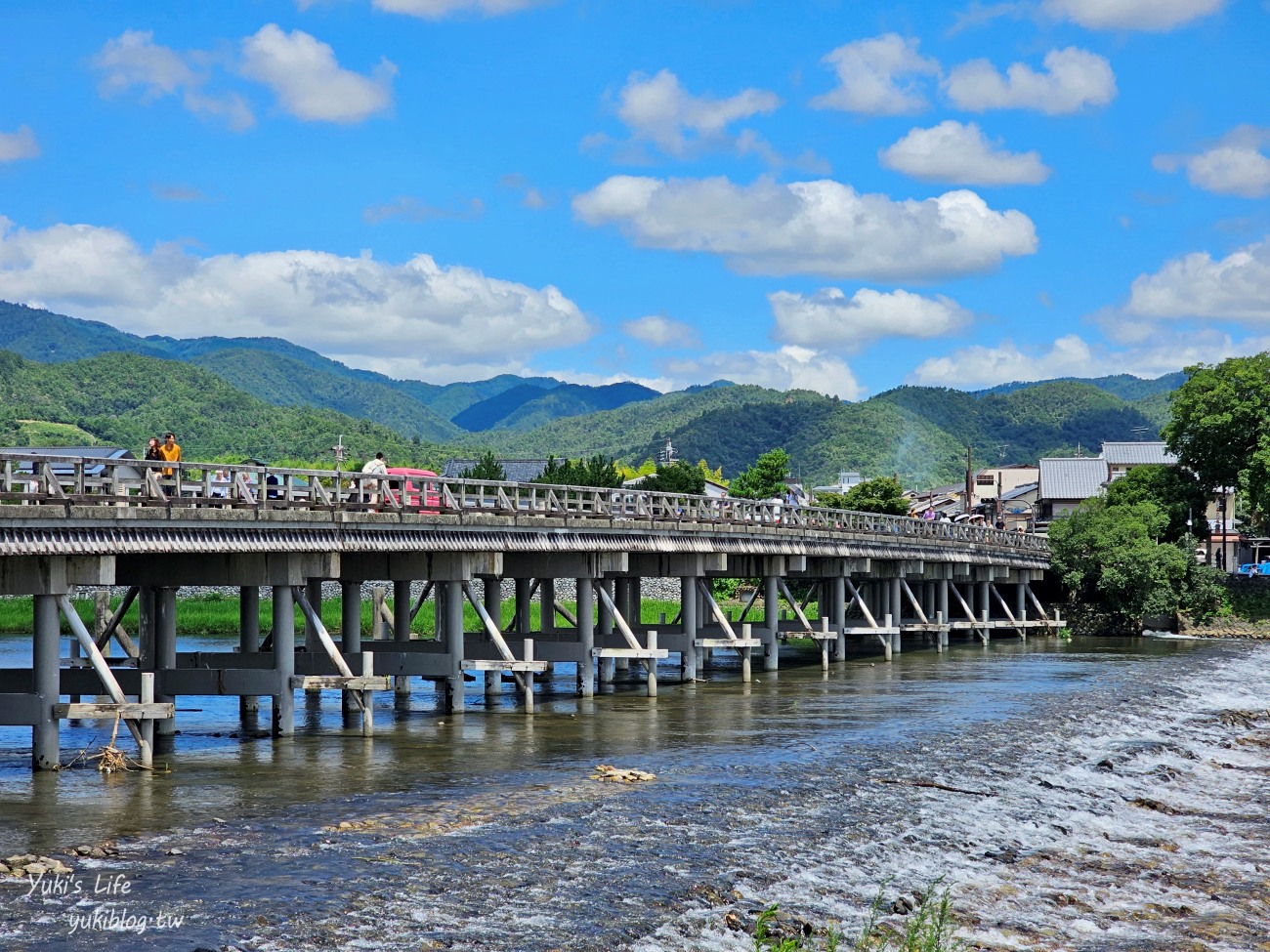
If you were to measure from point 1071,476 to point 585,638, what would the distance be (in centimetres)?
8641

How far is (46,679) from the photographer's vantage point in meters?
23.9

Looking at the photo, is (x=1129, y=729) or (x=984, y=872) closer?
(x=984, y=872)

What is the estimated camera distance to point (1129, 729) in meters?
35.1

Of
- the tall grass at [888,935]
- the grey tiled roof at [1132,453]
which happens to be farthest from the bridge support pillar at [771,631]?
the grey tiled roof at [1132,453]

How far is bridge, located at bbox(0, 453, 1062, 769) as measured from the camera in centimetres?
2442

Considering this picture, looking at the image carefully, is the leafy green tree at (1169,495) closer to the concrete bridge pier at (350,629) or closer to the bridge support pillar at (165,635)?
the concrete bridge pier at (350,629)

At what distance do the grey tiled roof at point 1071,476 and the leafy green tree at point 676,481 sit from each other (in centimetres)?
2692

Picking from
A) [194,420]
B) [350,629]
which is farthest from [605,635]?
[194,420]

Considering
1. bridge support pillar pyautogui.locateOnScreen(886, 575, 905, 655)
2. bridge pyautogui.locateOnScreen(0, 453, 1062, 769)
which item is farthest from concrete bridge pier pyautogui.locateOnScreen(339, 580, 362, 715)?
bridge support pillar pyautogui.locateOnScreen(886, 575, 905, 655)

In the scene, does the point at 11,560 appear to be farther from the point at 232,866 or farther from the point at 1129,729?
the point at 1129,729

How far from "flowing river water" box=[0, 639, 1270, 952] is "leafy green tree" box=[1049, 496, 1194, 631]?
3890cm

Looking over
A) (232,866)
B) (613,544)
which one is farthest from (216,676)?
(613,544)

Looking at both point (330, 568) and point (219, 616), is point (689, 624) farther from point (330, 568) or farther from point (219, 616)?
point (219, 616)

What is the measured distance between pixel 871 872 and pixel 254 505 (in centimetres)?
1431
